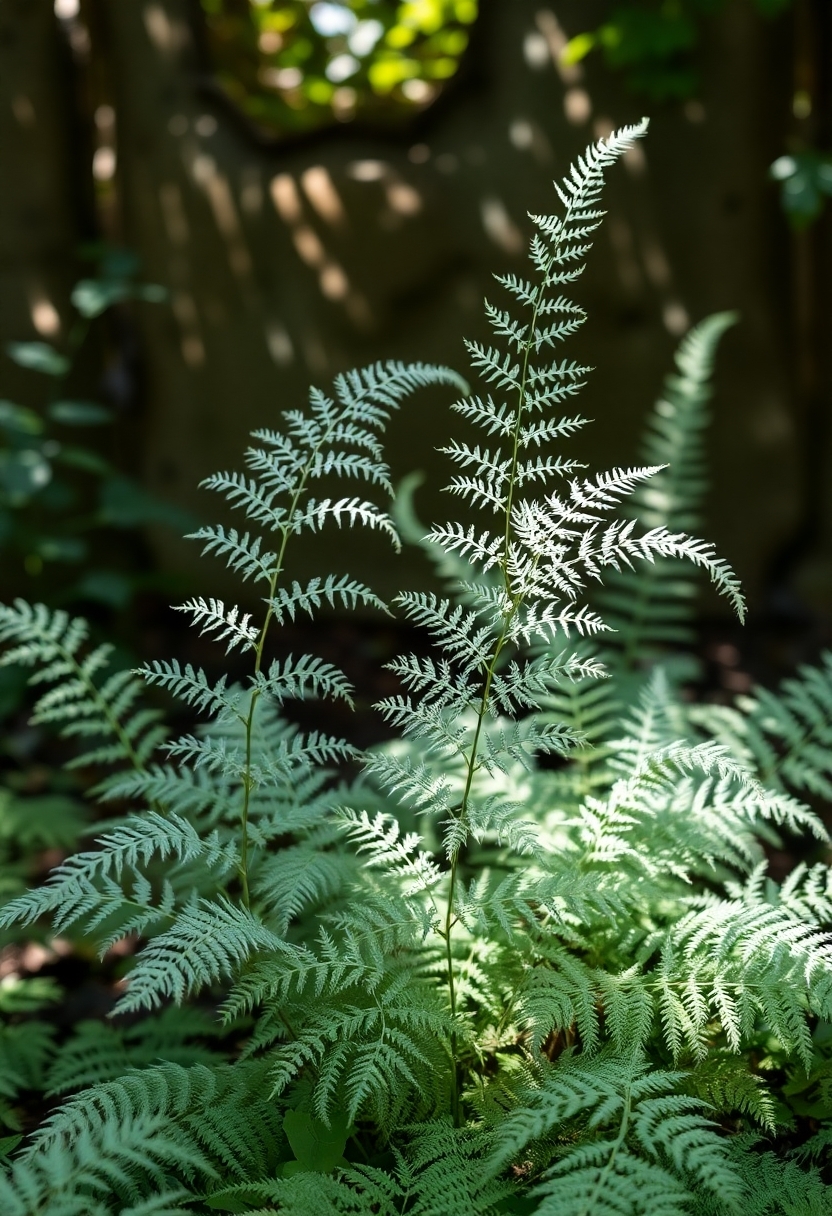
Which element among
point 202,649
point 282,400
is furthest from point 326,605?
point 282,400

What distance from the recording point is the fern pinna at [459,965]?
1.39 meters

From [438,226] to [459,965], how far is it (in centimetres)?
278

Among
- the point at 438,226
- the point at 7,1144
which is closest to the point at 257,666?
the point at 7,1144

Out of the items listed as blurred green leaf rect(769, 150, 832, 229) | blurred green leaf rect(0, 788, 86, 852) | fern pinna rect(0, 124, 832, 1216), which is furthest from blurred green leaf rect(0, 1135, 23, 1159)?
blurred green leaf rect(769, 150, 832, 229)

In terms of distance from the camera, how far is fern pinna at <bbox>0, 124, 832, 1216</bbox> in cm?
139

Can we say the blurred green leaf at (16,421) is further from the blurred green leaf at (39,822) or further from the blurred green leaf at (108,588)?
the blurred green leaf at (39,822)

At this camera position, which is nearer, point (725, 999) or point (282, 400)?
point (725, 999)

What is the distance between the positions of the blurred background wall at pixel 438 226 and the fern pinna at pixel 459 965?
7.15ft

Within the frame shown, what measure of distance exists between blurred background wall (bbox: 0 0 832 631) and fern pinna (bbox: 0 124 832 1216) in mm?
2181

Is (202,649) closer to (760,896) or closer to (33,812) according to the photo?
(33,812)

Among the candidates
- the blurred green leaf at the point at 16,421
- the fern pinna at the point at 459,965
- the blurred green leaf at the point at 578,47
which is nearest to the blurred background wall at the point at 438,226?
the blurred green leaf at the point at 578,47

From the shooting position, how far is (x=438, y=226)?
3775 millimetres

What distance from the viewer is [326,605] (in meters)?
4.36

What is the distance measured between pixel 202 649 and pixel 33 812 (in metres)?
1.47
